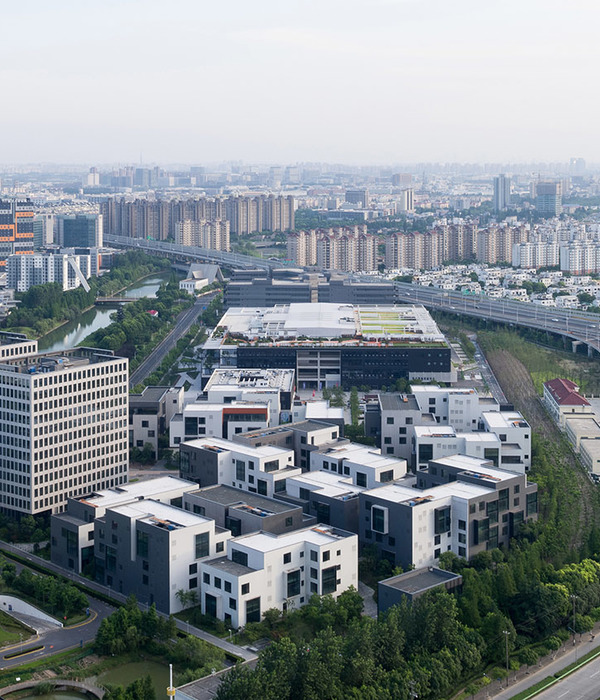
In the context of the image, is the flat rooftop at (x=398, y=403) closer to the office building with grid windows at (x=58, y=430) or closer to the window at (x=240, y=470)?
the window at (x=240, y=470)

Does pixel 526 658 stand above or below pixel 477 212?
below

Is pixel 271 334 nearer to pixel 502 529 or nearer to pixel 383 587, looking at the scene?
pixel 502 529

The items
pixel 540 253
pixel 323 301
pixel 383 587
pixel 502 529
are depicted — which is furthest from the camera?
pixel 540 253

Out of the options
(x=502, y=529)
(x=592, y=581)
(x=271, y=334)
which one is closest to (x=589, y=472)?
(x=502, y=529)

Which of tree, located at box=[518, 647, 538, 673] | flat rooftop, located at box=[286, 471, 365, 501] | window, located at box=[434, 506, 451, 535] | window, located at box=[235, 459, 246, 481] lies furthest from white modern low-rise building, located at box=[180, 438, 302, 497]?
tree, located at box=[518, 647, 538, 673]

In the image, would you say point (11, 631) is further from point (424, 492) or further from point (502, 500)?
point (502, 500)

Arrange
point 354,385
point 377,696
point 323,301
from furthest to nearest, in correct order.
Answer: point 323,301
point 354,385
point 377,696

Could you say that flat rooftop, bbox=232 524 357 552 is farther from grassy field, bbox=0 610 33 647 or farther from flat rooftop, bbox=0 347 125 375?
flat rooftop, bbox=0 347 125 375

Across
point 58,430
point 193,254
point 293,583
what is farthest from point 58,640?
point 193,254
